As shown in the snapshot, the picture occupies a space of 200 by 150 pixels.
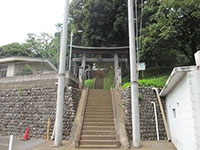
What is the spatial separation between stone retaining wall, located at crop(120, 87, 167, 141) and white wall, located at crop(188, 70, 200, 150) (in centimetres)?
360

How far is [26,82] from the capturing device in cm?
1039

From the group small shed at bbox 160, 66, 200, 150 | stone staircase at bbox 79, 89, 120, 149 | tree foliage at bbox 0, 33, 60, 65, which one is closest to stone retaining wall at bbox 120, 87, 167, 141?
stone staircase at bbox 79, 89, 120, 149

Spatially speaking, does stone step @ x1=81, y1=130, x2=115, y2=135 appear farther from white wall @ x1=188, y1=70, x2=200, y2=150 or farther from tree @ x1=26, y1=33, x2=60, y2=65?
tree @ x1=26, y1=33, x2=60, y2=65

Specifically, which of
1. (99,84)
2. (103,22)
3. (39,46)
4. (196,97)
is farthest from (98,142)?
(39,46)

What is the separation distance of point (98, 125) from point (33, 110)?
4315 millimetres

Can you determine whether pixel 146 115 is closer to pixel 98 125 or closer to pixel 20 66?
pixel 98 125

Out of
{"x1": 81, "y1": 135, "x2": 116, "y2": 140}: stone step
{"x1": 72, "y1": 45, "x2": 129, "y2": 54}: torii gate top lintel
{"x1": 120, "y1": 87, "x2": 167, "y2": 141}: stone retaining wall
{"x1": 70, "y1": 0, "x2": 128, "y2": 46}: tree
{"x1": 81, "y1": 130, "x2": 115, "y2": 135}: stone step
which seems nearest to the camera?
{"x1": 81, "y1": 135, "x2": 116, "y2": 140}: stone step

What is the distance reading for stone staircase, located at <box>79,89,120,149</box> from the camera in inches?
241

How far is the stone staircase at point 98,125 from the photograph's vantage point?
6.12m

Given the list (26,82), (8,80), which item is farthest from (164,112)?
(8,80)

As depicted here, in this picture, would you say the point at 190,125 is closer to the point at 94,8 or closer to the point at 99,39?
the point at 99,39

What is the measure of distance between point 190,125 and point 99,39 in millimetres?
14020

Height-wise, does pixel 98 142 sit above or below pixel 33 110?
below

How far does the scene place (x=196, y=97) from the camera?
4125 mm
